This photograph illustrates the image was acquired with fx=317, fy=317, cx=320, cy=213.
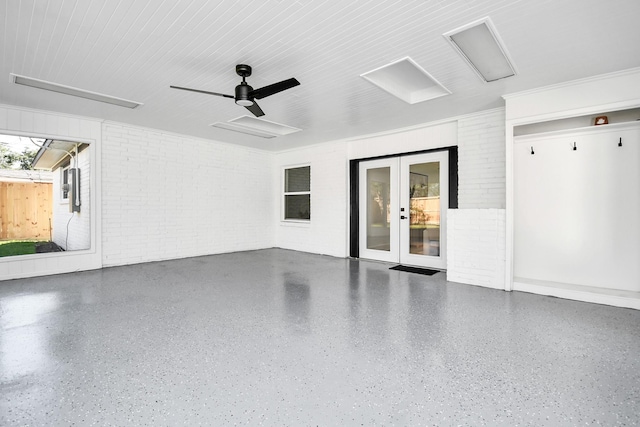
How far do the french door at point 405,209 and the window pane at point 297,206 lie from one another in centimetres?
157

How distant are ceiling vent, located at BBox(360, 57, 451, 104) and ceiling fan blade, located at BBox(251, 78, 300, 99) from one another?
962 mm

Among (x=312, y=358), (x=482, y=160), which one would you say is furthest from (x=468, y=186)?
(x=312, y=358)

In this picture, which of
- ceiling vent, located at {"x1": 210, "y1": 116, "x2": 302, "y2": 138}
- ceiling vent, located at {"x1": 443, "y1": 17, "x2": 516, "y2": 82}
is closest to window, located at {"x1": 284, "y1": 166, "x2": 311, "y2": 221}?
ceiling vent, located at {"x1": 210, "y1": 116, "x2": 302, "y2": 138}

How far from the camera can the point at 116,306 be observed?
3545mm

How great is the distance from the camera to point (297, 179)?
8.17 m

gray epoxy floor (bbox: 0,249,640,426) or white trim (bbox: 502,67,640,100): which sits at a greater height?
white trim (bbox: 502,67,640,100)

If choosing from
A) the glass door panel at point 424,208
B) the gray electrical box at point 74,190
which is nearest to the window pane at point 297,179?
the glass door panel at point 424,208

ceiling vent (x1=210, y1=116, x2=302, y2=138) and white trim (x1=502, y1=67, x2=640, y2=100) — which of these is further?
ceiling vent (x1=210, y1=116, x2=302, y2=138)

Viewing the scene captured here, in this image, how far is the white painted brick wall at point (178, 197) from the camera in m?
5.83

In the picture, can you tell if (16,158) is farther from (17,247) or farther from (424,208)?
(424,208)

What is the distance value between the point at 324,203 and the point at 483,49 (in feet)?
15.3

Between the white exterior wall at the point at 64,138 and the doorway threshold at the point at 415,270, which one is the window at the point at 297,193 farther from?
the white exterior wall at the point at 64,138

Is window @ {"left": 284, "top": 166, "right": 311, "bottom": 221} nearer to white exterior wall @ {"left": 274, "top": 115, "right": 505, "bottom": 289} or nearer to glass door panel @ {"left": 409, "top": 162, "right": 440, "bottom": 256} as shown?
white exterior wall @ {"left": 274, "top": 115, "right": 505, "bottom": 289}

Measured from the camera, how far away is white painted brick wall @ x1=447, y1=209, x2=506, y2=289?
435 cm
